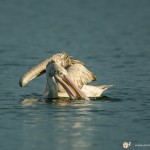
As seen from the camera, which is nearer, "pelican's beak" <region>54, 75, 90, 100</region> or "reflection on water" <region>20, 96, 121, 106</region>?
"reflection on water" <region>20, 96, 121, 106</region>

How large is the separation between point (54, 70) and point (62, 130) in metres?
3.15

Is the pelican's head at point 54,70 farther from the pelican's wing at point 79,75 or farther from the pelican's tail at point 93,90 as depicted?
the pelican's tail at point 93,90

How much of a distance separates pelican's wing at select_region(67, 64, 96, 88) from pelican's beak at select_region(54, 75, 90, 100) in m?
0.19

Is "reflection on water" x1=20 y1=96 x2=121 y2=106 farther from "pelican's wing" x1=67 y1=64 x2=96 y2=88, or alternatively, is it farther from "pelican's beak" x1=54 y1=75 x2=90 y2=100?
"pelican's wing" x1=67 y1=64 x2=96 y2=88

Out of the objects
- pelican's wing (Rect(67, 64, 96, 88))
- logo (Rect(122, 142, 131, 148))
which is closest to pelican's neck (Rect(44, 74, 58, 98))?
pelican's wing (Rect(67, 64, 96, 88))

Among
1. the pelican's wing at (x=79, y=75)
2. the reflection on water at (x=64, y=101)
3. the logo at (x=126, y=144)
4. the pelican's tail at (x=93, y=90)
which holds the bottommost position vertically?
the logo at (x=126, y=144)

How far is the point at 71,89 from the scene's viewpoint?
16.5 metres

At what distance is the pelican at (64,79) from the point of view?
54.1 ft

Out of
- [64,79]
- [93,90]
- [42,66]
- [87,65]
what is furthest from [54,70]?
[87,65]

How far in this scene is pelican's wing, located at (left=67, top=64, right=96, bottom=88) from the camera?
55.0 feet

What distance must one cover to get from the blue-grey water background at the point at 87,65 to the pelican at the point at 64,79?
1.02ft

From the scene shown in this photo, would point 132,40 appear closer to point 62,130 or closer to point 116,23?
point 116,23

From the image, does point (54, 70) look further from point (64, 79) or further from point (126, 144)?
point (126, 144)

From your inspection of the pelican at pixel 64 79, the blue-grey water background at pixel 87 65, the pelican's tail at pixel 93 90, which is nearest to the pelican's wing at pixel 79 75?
the pelican at pixel 64 79
